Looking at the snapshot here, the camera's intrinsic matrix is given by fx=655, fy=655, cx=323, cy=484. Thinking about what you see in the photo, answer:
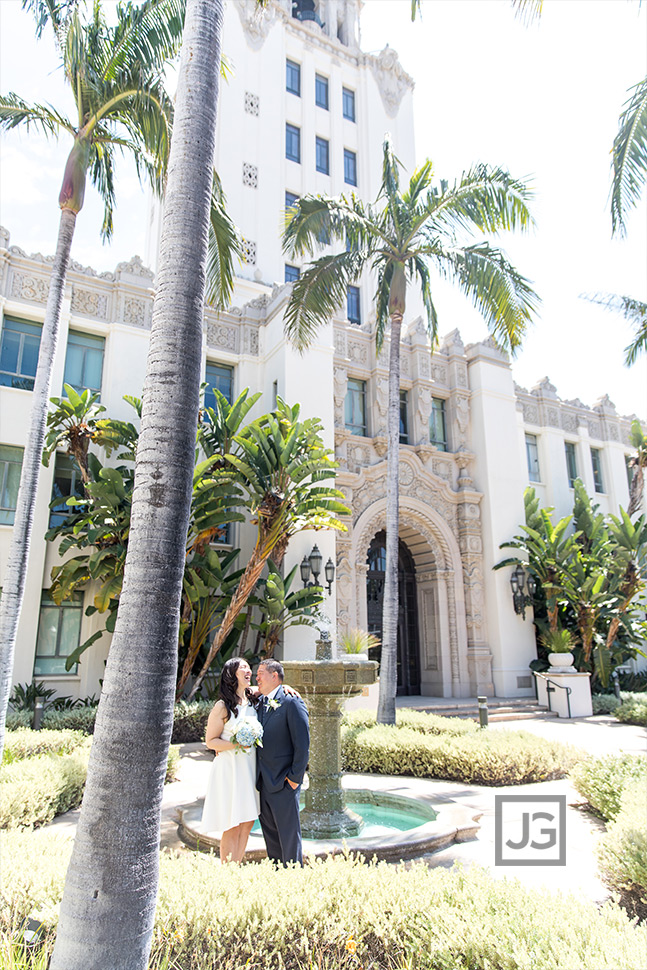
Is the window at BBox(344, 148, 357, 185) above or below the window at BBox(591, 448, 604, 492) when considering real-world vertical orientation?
above

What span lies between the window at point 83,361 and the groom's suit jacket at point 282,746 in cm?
1265

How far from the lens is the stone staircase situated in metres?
15.7

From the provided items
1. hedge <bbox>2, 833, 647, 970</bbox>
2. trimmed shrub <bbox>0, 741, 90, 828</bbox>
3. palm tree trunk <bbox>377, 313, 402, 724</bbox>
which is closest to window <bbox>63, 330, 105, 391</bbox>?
palm tree trunk <bbox>377, 313, 402, 724</bbox>

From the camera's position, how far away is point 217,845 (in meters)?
5.64

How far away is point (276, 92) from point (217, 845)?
26.6 meters

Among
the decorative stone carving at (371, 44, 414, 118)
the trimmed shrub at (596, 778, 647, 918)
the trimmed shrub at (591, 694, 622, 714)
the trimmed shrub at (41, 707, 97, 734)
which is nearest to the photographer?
the trimmed shrub at (596, 778, 647, 918)

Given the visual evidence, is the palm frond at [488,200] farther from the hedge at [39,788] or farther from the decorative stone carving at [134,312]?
the hedge at [39,788]

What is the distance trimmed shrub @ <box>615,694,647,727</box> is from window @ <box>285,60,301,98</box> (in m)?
24.7

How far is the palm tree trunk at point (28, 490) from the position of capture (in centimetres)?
794

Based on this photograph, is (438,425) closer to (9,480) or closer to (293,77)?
(9,480)

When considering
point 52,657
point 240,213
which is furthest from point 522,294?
point 240,213

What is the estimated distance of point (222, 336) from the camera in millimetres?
17812

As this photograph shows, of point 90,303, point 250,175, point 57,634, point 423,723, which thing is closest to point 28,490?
point 57,634

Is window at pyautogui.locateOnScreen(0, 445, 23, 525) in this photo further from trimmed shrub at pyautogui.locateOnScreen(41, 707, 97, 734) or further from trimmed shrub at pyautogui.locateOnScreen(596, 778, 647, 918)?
trimmed shrub at pyautogui.locateOnScreen(596, 778, 647, 918)
